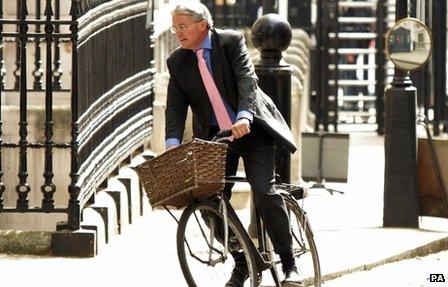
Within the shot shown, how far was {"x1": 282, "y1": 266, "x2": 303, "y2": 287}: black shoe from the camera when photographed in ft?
30.8

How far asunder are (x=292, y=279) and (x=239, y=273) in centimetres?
30

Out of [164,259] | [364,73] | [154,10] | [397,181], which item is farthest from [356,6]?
[164,259]

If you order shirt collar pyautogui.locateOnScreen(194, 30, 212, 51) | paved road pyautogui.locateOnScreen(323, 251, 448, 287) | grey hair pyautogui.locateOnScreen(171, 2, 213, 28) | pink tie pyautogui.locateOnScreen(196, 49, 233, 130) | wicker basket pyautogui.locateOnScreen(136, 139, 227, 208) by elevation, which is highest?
grey hair pyautogui.locateOnScreen(171, 2, 213, 28)

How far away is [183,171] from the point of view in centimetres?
878

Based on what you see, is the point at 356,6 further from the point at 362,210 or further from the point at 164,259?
the point at 164,259

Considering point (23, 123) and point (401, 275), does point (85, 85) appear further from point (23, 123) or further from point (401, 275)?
point (401, 275)

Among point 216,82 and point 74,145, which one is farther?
point 74,145

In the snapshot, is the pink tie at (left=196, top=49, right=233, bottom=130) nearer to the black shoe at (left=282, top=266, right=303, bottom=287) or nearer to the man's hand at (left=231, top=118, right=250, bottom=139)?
the man's hand at (left=231, top=118, right=250, bottom=139)

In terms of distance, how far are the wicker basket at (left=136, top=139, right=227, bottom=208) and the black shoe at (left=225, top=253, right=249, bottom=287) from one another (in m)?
0.71

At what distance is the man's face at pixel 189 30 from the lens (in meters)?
9.11

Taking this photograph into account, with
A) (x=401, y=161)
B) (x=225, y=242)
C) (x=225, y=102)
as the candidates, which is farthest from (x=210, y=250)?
(x=401, y=161)

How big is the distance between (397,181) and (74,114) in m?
3.30

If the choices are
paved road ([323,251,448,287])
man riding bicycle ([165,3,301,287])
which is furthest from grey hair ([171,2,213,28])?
paved road ([323,251,448,287])

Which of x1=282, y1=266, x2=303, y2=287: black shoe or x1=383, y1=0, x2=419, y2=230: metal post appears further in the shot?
x1=383, y1=0, x2=419, y2=230: metal post
